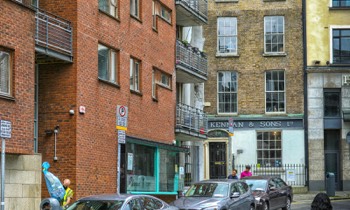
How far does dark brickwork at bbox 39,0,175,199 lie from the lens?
21672 millimetres

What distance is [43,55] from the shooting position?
817 inches

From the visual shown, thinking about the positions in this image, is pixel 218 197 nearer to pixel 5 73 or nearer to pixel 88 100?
pixel 88 100

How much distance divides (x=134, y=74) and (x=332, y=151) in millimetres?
17152

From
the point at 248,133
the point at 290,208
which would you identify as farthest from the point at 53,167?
the point at 248,133

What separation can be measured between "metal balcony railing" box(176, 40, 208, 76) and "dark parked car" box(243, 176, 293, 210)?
315 inches

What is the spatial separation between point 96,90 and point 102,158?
87.6 inches

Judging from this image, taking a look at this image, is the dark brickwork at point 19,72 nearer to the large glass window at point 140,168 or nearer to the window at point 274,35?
the large glass window at point 140,168

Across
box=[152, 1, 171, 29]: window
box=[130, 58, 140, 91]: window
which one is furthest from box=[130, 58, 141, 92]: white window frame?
box=[152, 1, 171, 29]: window

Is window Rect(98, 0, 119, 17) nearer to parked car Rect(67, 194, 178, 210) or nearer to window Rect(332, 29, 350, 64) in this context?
parked car Rect(67, 194, 178, 210)

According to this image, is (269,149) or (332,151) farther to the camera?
(269,149)

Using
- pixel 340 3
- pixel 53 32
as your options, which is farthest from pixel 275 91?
pixel 53 32

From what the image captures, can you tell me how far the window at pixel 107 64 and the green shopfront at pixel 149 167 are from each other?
7.24 ft

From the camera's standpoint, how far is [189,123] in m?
32.9

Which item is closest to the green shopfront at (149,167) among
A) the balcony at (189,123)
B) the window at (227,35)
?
the balcony at (189,123)
